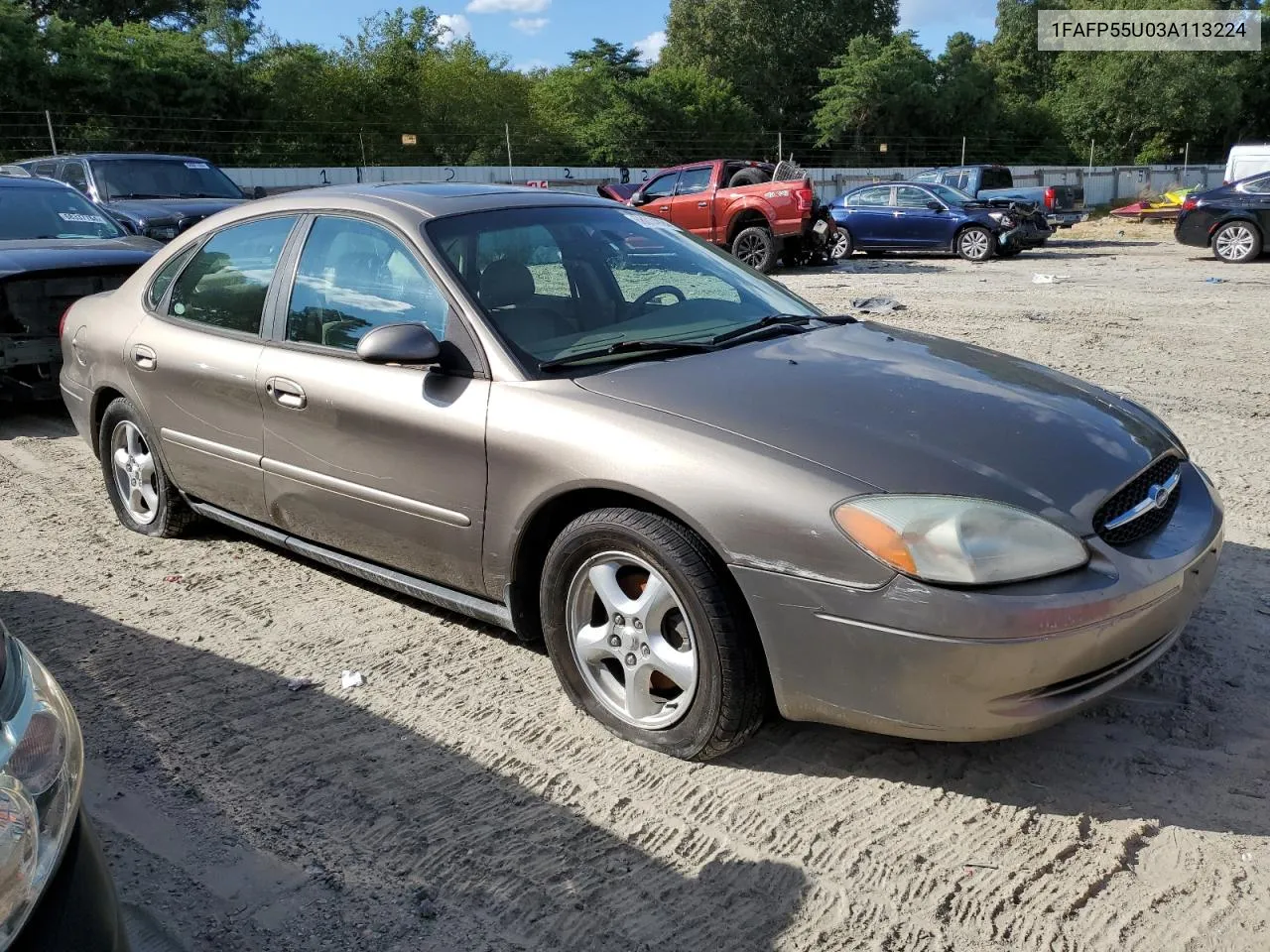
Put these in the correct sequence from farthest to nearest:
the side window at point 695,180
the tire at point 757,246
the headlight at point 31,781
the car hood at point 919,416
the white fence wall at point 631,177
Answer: the white fence wall at point 631,177, the side window at point 695,180, the tire at point 757,246, the car hood at point 919,416, the headlight at point 31,781

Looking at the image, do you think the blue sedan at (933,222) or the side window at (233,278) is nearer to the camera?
the side window at (233,278)

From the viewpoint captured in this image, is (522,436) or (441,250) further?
(441,250)

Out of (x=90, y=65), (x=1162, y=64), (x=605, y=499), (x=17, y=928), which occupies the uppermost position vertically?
(x=1162, y=64)

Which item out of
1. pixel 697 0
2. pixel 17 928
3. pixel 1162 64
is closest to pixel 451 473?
pixel 17 928

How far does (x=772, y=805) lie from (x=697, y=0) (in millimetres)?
70466

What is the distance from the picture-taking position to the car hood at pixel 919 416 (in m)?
2.66

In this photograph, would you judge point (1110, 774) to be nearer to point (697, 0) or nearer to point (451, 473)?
point (451, 473)

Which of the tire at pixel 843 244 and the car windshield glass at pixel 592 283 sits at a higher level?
the tire at pixel 843 244

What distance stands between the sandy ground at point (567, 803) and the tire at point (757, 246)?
12.6 m

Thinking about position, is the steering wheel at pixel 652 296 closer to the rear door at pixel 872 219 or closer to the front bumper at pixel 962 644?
the front bumper at pixel 962 644

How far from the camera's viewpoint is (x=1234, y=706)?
3113mm

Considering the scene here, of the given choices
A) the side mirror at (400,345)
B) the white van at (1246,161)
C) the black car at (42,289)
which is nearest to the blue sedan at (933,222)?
the white van at (1246,161)

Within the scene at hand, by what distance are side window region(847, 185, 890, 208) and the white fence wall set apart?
5.55 m

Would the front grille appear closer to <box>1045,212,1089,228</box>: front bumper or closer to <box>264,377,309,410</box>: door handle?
<box>264,377,309,410</box>: door handle
